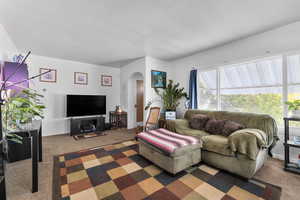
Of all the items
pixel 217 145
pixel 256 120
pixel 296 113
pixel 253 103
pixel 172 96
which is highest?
pixel 172 96

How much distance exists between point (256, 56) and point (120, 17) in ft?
9.36

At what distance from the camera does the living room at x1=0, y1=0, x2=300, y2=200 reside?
1.70 meters

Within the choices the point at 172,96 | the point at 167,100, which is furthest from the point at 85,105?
the point at 172,96

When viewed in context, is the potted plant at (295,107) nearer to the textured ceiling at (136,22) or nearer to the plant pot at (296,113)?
the plant pot at (296,113)

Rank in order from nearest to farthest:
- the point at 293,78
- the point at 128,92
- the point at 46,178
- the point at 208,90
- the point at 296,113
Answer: the point at 46,178 → the point at 296,113 → the point at 293,78 → the point at 208,90 → the point at 128,92

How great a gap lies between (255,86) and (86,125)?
499 cm

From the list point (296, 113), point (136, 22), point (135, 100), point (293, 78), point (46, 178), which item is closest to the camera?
point (46, 178)

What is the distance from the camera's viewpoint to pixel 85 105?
429 centimetres

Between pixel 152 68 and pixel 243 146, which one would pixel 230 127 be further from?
pixel 152 68

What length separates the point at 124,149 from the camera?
292cm

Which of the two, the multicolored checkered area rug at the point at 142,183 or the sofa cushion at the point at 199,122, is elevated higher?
the sofa cushion at the point at 199,122

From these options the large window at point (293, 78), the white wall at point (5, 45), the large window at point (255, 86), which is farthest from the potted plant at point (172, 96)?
the white wall at point (5, 45)

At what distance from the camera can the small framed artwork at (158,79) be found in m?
4.12

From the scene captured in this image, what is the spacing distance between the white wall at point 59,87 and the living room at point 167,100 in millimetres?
34
